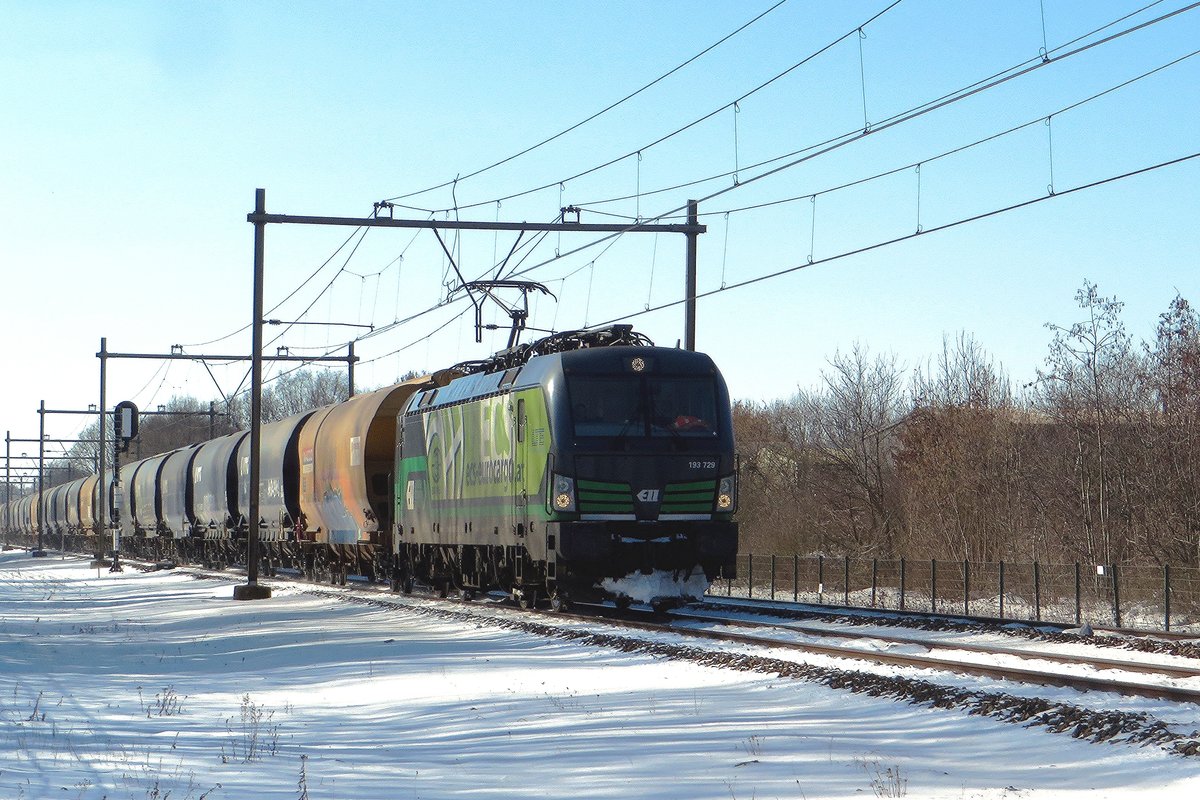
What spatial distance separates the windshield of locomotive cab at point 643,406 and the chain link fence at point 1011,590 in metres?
5.74

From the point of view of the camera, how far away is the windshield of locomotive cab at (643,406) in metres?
19.3

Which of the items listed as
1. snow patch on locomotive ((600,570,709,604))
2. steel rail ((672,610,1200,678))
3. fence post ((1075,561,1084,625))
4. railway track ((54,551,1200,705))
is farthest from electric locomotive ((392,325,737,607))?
fence post ((1075,561,1084,625))

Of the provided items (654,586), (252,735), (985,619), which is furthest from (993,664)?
(252,735)

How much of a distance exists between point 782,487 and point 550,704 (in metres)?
39.2

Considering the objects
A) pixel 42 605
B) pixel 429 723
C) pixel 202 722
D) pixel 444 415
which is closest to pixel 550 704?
pixel 429 723

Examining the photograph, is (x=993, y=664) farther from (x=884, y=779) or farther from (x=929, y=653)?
(x=884, y=779)

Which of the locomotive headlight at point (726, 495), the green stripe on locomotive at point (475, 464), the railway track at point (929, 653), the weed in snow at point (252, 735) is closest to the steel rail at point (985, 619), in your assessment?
the railway track at point (929, 653)

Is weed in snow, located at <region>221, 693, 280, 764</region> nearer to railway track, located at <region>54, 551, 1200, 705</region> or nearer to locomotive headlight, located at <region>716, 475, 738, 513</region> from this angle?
railway track, located at <region>54, 551, 1200, 705</region>

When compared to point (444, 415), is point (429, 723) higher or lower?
lower

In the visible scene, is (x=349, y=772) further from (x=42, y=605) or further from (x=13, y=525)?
(x=13, y=525)

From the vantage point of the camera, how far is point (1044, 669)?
1364cm

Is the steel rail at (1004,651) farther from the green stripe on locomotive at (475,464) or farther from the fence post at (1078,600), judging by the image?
the fence post at (1078,600)

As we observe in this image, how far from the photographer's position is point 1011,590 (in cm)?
2697

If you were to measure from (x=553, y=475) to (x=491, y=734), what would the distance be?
8223 mm
